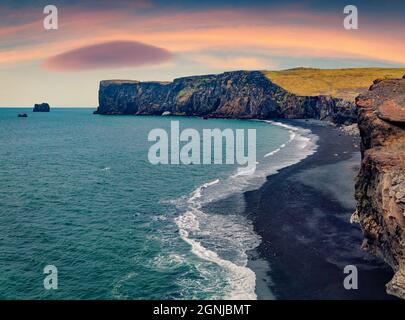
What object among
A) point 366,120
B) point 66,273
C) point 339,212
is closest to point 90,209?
Result: point 66,273

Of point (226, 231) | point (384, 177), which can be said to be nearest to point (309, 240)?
point (226, 231)

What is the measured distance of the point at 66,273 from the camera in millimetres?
31734

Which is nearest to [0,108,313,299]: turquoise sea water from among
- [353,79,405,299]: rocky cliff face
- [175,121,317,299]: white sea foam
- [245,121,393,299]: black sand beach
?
[175,121,317,299]: white sea foam

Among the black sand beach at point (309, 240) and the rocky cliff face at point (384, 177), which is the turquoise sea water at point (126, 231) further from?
the rocky cliff face at point (384, 177)

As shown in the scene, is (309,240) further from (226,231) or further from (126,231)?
(126,231)

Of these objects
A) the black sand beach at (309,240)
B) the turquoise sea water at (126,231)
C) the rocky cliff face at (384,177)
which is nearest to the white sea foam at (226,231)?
A: the turquoise sea water at (126,231)

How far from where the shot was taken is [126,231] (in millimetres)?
41406

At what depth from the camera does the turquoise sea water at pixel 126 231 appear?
97.7ft

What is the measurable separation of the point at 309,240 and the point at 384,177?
1027 centimetres

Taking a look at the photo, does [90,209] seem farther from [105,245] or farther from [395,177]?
[395,177]

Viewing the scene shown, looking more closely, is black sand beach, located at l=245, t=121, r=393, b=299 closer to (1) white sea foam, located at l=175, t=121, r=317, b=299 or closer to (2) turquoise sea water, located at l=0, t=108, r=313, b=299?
(1) white sea foam, located at l=175, t=121, r=317, b=299

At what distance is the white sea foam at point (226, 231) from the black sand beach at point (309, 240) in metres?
1.01

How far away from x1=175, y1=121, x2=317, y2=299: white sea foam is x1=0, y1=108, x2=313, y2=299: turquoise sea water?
0.33ft

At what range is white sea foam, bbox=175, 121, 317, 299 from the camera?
30.7m
